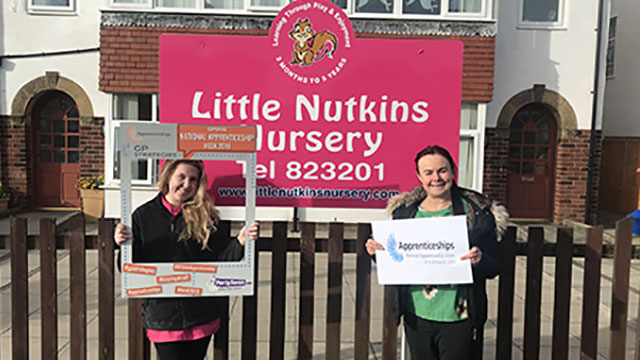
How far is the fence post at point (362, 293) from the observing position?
9.29 feet

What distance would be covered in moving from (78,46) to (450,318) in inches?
402

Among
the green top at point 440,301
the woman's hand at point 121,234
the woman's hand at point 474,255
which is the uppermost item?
the woman's hand at point 121,234

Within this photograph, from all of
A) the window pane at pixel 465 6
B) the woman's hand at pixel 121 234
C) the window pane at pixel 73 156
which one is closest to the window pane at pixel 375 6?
the window pane at pixel 465 6

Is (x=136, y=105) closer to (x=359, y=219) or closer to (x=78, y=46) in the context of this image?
(x=78, y=46)

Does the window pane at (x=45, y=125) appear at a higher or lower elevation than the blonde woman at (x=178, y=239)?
higher

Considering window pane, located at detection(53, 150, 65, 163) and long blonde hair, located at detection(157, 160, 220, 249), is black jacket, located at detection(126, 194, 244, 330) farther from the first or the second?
window pane, located at detection(53, 150, 65, 163)

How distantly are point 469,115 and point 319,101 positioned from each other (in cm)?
698

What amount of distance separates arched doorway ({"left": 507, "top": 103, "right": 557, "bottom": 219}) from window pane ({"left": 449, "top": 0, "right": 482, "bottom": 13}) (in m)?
2.57

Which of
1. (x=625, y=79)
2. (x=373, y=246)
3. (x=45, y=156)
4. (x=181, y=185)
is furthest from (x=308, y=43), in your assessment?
(x=625, y=79)

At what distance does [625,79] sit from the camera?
13758 mm

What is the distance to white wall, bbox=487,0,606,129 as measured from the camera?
9953 mm

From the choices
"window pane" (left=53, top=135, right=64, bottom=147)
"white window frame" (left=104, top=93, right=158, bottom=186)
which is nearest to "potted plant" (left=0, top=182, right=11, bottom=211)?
"window pane" (left=53, top=135, right=64, bottom=147)

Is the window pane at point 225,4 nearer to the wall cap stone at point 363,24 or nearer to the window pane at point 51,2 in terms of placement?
the wall cap stone at point 363,24

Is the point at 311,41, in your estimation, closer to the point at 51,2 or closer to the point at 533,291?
the point at 533,291
